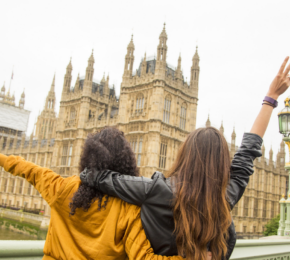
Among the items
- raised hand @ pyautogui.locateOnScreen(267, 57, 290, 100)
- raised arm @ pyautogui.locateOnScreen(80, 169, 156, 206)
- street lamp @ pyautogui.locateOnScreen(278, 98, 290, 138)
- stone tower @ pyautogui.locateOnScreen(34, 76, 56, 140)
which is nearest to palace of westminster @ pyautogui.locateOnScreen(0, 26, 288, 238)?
street lamp @ pyautogui.locateOnScreen(278, 98, 290, 138)

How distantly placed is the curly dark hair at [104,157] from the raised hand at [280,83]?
41.4 inches

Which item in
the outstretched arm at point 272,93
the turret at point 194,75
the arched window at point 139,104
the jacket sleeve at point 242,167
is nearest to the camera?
the jacket sleeve at point 242,167

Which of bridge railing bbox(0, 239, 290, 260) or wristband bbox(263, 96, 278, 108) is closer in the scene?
bridge railing bbox(0, 239, 290, 260)

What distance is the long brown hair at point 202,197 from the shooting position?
1.56 m

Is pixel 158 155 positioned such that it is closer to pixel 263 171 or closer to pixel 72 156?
pixel 72 156

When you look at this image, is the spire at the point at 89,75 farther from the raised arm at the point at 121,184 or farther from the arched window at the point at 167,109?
the raised arm at the point at 121,184

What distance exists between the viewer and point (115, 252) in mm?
1722

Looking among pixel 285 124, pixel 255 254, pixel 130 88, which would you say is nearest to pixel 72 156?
pixel 130 88

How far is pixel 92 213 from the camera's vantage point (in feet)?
5.81

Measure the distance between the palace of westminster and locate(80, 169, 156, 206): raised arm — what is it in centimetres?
1609

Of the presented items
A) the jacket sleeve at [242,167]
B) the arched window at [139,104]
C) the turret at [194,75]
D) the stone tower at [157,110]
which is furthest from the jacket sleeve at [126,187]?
the turret at [194,75]

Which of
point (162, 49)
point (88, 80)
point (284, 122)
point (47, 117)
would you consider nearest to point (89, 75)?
point (88, 80)

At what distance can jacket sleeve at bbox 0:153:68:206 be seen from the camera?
1822 mm

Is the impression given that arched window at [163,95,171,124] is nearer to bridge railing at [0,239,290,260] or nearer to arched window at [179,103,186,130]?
arched window at [179,103,186,130]
